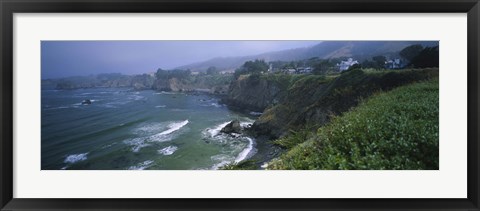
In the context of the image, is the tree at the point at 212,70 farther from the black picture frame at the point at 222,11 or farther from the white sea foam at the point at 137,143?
the white sea foam at the point at 137,143

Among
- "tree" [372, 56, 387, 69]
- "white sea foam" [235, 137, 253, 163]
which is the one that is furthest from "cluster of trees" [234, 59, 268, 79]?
"tree" [372, 56, 387, 69]

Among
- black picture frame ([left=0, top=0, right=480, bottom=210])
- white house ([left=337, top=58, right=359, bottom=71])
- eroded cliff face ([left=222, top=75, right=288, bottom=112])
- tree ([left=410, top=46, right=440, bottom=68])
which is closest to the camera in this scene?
black picture frame ([left=0, top=0, right=480, bottom=210])

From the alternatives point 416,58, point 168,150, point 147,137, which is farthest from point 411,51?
point 147,137

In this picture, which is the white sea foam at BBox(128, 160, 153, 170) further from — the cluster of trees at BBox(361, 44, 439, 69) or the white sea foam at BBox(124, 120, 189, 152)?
the cluster of trees at BBox(361, 44, 439, 69)

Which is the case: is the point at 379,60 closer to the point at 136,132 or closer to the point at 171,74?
the point at 171,74

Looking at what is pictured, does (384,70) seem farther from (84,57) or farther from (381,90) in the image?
(84,57)

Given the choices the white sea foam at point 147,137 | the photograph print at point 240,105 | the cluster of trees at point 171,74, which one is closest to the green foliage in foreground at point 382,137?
the photograph print at point 240,105

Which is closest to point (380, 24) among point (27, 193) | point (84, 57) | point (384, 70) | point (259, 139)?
point (384, 70)
